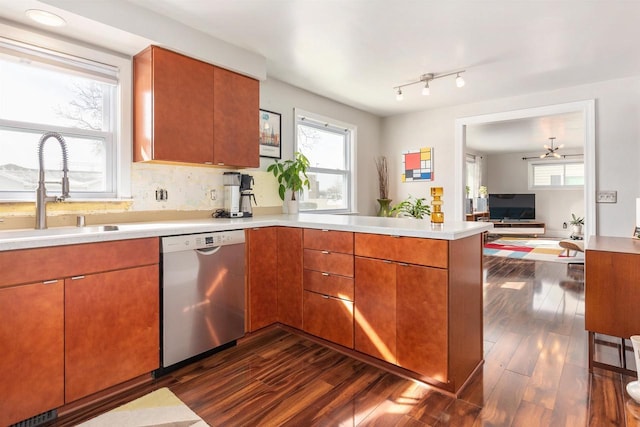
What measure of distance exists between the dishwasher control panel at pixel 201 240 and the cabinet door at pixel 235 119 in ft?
2.42

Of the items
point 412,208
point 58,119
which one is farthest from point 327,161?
point 58,119

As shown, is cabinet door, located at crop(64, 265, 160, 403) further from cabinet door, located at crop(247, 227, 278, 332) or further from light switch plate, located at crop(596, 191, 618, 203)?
light switch plate, located at crop(596, 191, 618, 203)

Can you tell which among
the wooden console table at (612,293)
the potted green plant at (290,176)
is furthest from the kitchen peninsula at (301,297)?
the potted green plant at (290,176)

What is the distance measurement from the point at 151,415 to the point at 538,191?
11.2 meters

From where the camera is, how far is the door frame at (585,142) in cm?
384

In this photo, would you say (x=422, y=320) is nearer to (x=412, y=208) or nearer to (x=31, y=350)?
(x=31, y=350)

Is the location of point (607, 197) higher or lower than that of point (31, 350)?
higher

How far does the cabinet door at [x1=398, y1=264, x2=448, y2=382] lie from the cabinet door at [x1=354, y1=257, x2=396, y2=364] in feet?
0.16

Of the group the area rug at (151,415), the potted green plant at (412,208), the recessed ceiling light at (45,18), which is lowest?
the area rug at (151,415)

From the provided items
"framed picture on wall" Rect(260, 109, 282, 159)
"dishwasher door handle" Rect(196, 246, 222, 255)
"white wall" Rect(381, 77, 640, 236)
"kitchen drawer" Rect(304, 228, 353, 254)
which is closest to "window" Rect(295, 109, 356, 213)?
"framed picture on wall" Rect(260, 109, 282, 159)

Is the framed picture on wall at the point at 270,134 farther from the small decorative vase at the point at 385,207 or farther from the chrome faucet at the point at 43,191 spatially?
the small decorative vase at the point at 385,207

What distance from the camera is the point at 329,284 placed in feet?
7.95

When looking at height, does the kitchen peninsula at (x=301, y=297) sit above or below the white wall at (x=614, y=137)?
below

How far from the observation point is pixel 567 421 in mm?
1632
